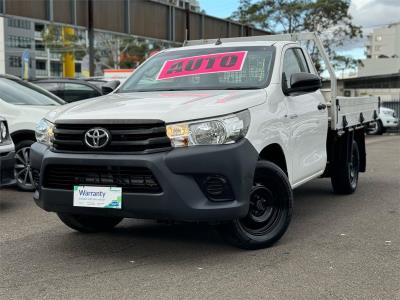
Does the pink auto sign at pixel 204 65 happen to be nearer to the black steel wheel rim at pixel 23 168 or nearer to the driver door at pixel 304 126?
the driver door at pixel 304 126

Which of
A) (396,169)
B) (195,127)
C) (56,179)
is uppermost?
(195,127)

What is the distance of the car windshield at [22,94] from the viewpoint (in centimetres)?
847

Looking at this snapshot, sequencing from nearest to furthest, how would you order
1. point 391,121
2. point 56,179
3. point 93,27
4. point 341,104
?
1. point 56,179
2. point 341,104
3. point 93,27
4. point 391,121

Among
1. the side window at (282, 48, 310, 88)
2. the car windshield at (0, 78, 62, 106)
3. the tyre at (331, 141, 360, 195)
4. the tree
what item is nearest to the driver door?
the side window at (282, 48, 310, 88)

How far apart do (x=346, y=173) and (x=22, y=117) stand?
458cm

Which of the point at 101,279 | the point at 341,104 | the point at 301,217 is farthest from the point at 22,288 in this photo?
the point at 341,104

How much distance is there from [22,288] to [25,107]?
4673 mm

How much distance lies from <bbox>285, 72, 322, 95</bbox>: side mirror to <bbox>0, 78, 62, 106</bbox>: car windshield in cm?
452

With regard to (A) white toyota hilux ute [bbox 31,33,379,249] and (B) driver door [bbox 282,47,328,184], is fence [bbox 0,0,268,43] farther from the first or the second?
(A) white toyota hilux ute [bbox 31,33,379,249]

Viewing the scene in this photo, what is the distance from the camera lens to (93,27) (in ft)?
63.2

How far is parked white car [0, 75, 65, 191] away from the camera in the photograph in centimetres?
803

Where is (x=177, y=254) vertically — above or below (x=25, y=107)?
below

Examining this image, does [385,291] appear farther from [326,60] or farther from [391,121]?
[391,121]

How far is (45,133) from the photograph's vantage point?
4.96 metres
